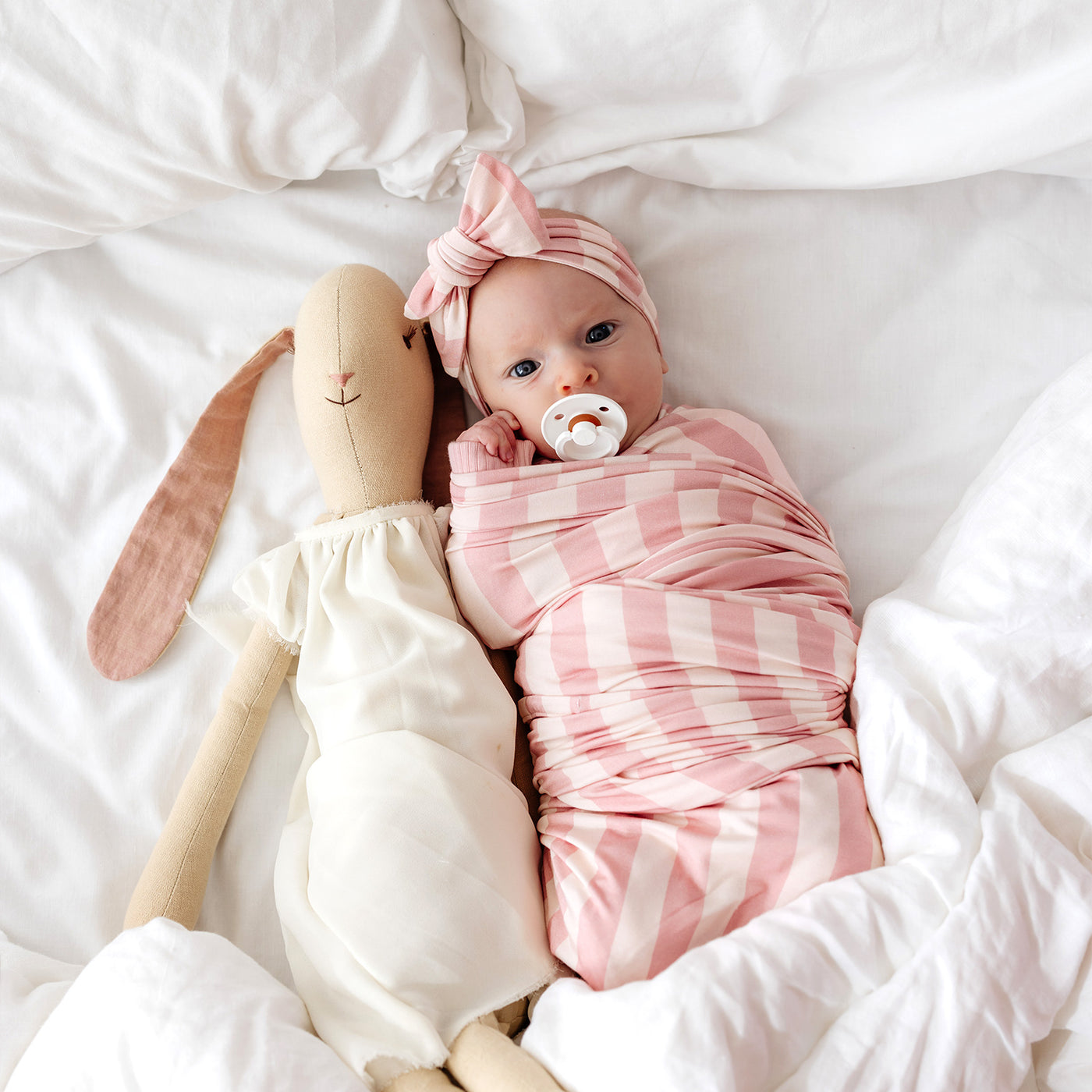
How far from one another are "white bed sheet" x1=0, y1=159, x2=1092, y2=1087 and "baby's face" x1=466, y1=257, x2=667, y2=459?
0.15m

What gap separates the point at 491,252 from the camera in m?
1.06

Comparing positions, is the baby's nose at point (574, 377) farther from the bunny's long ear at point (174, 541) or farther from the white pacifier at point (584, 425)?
the bunny's long ear at point (174, 541)

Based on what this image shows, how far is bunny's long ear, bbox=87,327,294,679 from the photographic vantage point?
3.71ft

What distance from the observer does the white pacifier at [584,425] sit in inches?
40.5

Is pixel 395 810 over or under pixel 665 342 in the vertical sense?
under

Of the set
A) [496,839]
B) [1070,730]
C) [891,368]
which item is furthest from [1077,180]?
[496,839]

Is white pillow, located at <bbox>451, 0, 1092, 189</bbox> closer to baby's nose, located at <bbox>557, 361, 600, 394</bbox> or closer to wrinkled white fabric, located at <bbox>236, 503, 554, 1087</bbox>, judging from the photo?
baby's nose, located at <bbox>557, 361, 600, 394</bbox>

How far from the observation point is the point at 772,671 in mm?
977

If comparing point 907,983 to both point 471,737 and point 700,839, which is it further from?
point 471,737

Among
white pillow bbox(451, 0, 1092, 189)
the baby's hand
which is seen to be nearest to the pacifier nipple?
the baby's hand

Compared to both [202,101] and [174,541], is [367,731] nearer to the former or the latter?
[174,541]

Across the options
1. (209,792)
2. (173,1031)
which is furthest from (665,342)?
(173,1031)

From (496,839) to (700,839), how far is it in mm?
200

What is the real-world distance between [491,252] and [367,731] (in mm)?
541
